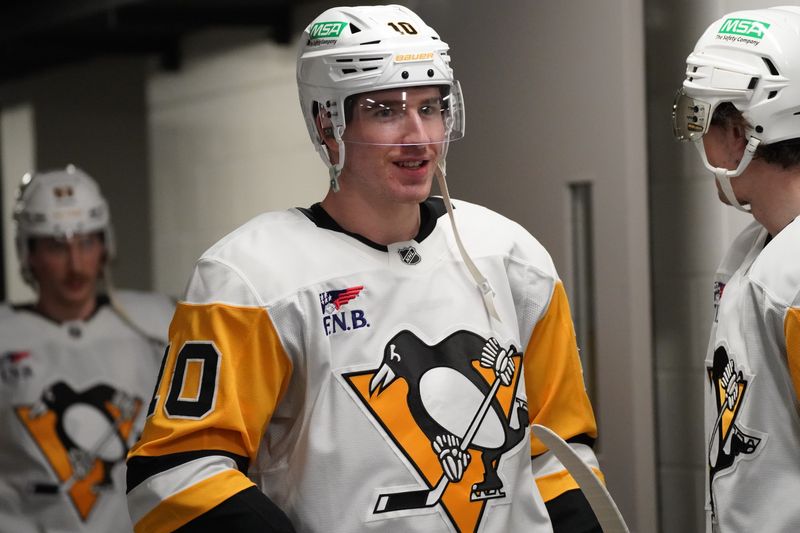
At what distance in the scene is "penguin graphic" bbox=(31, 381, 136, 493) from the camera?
3406 millimetres

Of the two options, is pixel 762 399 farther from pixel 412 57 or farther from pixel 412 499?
pixel 412 57

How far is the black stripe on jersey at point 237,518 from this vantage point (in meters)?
1.72

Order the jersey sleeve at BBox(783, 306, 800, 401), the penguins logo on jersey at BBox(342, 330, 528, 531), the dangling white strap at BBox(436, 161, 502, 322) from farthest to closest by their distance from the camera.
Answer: the dangling white strap at BBox(436, 161, 502, 322)
the penguins logo on jersey at BBox(342, 330, 528, 531)
the jersey sleeve at BBox(783, 306, 800, 401)

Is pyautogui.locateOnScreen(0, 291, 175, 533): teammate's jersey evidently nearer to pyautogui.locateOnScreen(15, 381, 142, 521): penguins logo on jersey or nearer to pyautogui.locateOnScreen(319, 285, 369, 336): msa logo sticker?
pyautogui.locateOnScreen(15, 381, 142, 521): penguins logo on jersey

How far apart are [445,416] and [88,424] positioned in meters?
1.88

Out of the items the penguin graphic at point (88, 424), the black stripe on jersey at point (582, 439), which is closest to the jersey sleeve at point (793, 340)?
the black stripe on jersey at point (582, 439)

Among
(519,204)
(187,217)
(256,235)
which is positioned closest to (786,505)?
(256,235)

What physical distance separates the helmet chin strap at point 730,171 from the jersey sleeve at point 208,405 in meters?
0.72

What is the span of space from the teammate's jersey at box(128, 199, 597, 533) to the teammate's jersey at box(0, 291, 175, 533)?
166cm

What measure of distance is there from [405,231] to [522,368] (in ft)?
0.92

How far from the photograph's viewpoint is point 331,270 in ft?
6.10

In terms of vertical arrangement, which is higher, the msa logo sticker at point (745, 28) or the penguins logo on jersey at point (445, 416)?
the msa logo sticker at point (745, 28)

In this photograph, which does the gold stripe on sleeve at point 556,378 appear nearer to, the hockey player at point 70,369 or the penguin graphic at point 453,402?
the penguin graphic at point 453,402

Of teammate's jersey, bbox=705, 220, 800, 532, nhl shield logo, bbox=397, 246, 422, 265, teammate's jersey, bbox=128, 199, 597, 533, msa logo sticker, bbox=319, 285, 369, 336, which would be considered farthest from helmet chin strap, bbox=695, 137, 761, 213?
msa logo sticker, bbox=319, 285, 369, 336
